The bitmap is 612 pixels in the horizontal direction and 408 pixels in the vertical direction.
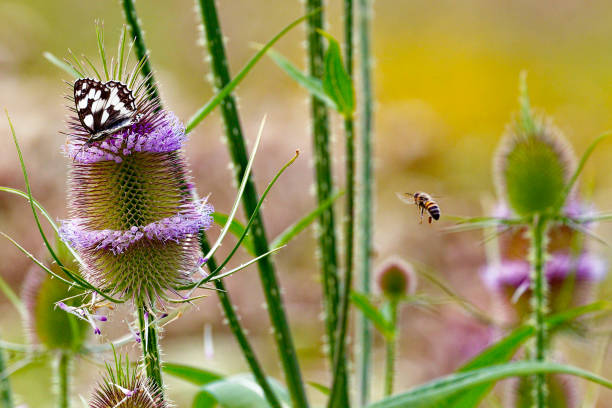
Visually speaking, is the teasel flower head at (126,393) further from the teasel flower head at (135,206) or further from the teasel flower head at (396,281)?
the teasel flower head at (396,281)

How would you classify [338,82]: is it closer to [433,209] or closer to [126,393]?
[433,209]

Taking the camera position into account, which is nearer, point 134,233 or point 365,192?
→ point 134,233

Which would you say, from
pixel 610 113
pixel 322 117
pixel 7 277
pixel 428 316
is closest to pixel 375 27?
pixel 610 113

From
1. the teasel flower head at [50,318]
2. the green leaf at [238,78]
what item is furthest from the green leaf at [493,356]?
the teasel flower head at [50,318]

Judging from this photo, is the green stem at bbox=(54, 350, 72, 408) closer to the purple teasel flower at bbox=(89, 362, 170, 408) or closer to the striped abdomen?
the purple teasel flower at bbox=(89, 362, 170, 408)

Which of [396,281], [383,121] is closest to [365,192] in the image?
[396,281]

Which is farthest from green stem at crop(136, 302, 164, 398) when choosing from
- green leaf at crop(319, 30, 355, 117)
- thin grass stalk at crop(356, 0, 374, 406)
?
thin grass stalk at crop(356, 0, 374, 406)
